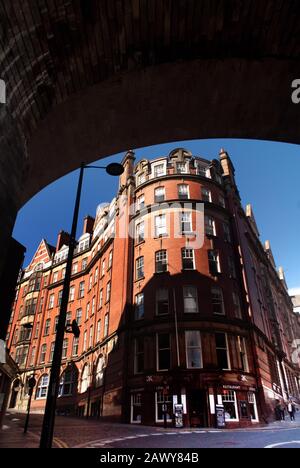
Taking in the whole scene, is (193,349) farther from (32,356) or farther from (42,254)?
(42,254)

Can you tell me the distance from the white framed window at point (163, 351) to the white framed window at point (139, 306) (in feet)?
8.13

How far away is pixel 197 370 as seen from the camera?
863 inches

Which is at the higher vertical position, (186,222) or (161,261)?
(186,222)

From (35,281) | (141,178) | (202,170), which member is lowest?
(35,281)

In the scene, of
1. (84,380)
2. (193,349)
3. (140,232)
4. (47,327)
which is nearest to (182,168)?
(140,232)

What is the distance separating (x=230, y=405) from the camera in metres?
21.7

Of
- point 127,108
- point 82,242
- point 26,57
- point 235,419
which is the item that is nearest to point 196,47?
point 127,108

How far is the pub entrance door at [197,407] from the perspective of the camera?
67.0 feet

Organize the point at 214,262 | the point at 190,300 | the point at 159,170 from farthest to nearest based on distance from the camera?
1. the point at 159,170
2. the point at 214,262
3. the point at 190,300

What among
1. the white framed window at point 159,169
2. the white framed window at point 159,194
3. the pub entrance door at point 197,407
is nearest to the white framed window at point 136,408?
the pub entrance door at point 197,407

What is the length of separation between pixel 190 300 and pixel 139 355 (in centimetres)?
569

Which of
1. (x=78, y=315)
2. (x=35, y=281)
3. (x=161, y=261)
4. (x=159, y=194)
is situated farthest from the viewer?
(x=35, y=281)

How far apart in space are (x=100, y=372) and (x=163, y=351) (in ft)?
30.0

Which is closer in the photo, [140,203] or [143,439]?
[143,439]
